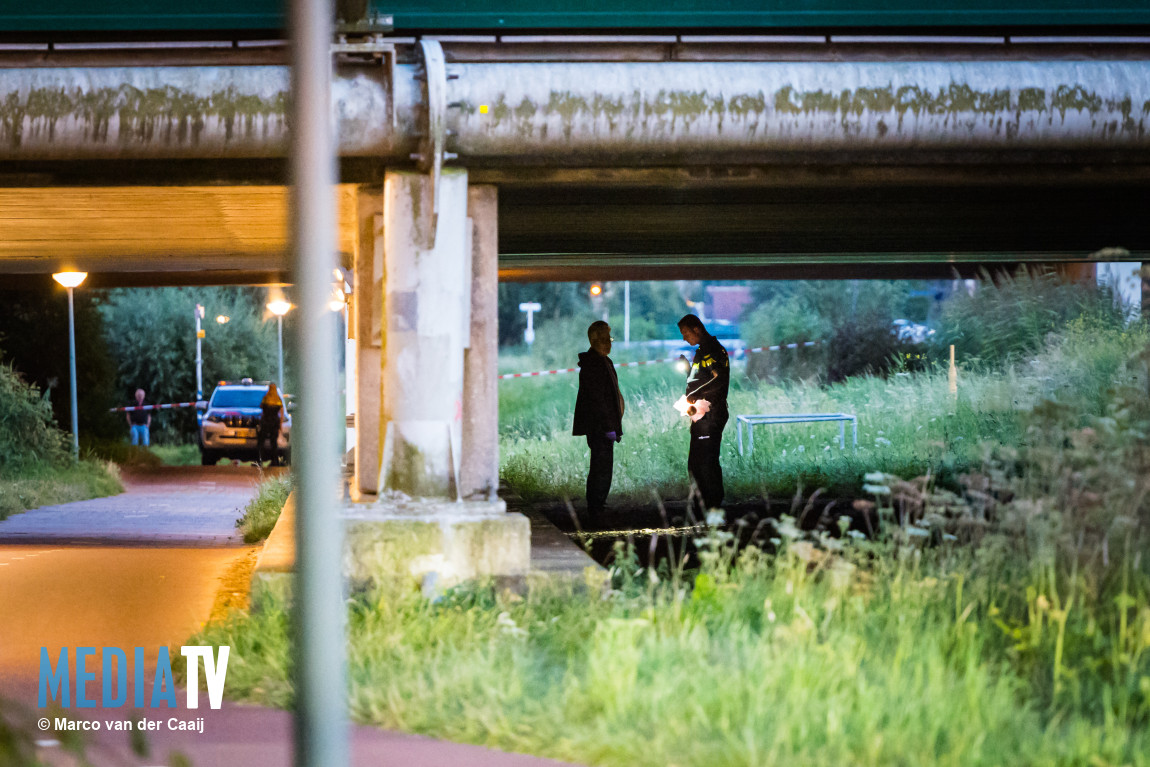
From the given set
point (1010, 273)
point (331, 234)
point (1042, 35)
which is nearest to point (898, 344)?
point (1010, 273)

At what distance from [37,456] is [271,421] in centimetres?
595

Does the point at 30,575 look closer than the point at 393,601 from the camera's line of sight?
No

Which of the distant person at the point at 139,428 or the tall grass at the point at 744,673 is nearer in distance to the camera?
the tall grass at the point at 744,673

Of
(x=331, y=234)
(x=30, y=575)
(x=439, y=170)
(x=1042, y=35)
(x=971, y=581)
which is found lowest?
(x=30, y=575)

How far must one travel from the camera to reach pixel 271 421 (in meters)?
24.0

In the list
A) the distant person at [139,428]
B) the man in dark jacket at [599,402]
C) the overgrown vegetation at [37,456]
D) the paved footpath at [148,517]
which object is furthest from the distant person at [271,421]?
the man in dark jacket at [599,402]

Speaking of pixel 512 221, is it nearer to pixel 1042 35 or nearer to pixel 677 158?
pixel 677 158

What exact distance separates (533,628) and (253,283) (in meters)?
17.0

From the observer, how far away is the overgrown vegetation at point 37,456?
17375mm

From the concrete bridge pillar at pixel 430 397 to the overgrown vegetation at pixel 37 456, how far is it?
35.9 feet

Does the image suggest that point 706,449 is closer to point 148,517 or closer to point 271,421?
point 148,517

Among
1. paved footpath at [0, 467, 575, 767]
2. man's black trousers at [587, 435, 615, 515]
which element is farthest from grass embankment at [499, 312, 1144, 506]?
paved footpath at [0, 467, 575, 767]

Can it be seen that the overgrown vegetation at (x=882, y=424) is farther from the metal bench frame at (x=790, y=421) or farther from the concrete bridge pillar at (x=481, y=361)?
the concrete bridge pillar at (x=481, y=361)

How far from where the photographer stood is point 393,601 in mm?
6316
